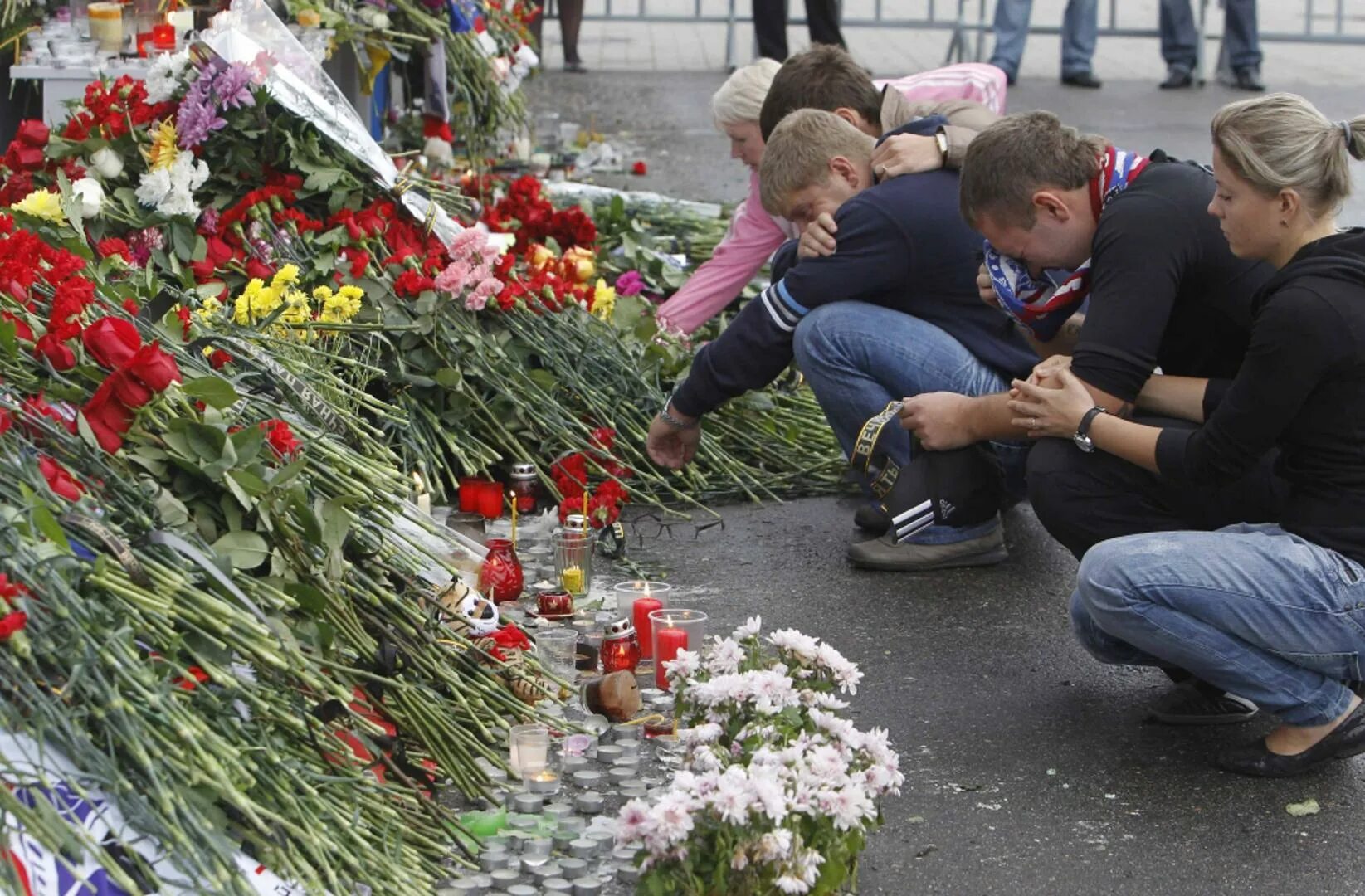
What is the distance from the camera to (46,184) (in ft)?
17.0

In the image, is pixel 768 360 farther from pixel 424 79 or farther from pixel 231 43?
pixel 424 79

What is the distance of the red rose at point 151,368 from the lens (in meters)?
2.78

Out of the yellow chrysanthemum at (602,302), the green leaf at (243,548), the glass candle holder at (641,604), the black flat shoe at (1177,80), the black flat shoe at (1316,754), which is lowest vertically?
the black flat shoe at (1177,80)

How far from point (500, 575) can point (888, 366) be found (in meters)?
1.09

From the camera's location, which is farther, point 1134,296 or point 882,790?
point 1134,296

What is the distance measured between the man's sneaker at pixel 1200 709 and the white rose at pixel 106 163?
3183mm

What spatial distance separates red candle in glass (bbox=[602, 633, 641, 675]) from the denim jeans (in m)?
0.91

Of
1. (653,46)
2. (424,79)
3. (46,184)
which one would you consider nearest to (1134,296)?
(46,184)

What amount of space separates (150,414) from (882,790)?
125 cm

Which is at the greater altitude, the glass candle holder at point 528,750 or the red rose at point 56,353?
the red rose at point 56,353

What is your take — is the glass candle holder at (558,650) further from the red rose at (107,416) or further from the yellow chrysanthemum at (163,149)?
the yellow chrysanthemum at (163,149)

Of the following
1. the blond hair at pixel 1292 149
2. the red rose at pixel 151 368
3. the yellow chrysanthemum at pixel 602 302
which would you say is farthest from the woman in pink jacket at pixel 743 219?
the red rose at pixel 151 368

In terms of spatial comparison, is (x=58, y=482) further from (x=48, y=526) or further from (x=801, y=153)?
(x=801, y=153)

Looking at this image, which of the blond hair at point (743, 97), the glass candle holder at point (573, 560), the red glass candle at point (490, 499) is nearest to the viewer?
the glass candle holder at point (573, 560)
